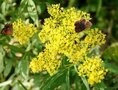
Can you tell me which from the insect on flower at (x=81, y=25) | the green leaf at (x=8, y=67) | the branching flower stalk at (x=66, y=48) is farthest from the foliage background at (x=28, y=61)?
the insect on flower at (x=81, y=25)

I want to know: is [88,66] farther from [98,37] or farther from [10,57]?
A: [10,57]

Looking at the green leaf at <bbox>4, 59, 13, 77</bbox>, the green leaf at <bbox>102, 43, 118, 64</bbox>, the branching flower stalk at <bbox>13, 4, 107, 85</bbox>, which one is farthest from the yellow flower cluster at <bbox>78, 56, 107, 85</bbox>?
the green leaf at <bbox>102, 43, 118, 64</bbox>

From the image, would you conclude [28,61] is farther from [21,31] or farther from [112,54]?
[112,54]

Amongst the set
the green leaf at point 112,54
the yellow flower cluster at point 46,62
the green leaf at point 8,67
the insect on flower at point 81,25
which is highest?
the insect on flower at point 81,25

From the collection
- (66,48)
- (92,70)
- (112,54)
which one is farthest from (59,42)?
(112,54)

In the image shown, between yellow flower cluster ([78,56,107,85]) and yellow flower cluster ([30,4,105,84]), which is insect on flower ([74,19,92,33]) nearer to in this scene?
yellow flower cluster ([30,4,105,84])

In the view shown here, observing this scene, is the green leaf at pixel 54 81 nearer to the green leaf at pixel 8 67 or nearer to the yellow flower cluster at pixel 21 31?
the yellow flower cluster at pixel 21 31

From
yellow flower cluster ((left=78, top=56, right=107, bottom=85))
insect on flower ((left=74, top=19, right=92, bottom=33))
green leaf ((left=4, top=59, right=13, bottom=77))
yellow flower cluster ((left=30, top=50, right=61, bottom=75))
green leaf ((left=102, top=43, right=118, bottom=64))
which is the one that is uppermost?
insect on flower ((left=74, top=19, right=92, bottom=33))

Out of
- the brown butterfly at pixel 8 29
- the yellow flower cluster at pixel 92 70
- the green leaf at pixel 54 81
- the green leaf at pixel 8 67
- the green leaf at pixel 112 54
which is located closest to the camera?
the yellow flower cluster at pixel 92 70
